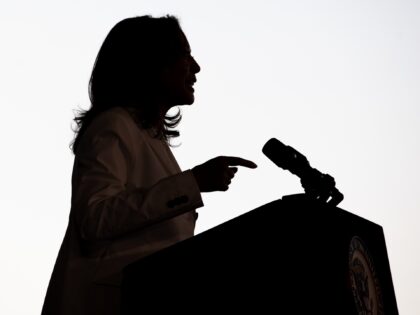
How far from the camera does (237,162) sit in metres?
1.38

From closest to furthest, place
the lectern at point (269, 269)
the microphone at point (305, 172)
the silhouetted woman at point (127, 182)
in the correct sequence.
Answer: the lectern at point (269, 269) → the microphone at point (305, 172) → the silhouetted woman at point (127, 182)

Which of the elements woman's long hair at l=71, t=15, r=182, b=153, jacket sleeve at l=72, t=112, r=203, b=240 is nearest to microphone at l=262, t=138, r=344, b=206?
jacket sleeve at l=72, t=112, r=203, b=240

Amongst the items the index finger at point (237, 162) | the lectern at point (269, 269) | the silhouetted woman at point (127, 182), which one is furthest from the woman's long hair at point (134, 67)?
the lectern at point (269, 269)

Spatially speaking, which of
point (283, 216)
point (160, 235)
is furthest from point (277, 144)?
point (160, 235)

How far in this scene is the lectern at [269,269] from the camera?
113cm

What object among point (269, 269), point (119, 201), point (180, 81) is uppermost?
point (180, 81)

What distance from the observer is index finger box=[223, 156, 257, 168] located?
137 centimetres

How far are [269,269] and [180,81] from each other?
79 centimetres

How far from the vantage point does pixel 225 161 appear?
1.39 metres

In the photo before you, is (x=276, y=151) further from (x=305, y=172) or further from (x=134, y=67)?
(x=134, y=67)

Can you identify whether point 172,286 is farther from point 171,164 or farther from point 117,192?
point 171,164

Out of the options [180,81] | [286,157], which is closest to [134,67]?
[180,81]

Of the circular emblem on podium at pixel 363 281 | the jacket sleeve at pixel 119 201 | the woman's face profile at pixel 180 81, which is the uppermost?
the woman's face profile at pixel 180 81

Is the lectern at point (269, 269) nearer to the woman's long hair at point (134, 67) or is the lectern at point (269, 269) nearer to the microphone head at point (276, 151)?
the microphone head at point (276, 151)
